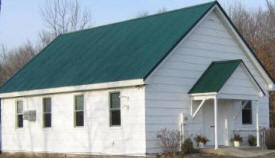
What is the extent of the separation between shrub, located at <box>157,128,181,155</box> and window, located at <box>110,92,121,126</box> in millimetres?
2082

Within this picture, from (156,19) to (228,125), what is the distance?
20.6 feet

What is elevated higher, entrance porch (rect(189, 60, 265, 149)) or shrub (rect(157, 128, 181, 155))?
entrance porch (rect(189, 60, 265, 149))

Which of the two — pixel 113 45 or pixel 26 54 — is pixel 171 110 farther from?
pixel 26 54

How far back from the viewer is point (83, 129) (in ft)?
89.0

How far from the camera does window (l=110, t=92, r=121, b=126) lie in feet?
83.2

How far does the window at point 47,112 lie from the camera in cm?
2940

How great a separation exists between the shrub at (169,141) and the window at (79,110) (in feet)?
15.2

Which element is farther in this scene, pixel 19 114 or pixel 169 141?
pixel 19 114

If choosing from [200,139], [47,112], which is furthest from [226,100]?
[47,112]

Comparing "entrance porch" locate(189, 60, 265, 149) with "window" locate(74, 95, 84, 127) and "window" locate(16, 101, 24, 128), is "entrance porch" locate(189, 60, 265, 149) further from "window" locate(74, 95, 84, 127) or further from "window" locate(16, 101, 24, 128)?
"window" locate(16, 101, 24, 128)

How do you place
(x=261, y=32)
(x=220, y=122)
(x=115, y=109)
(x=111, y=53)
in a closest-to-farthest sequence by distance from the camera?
(x=115, y=109)
(x=111, y=53)
(x=220, y=122)
(x=261, y=32)

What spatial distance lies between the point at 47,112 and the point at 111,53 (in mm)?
4809

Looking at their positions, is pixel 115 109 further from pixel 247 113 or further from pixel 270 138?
pixel 270 138

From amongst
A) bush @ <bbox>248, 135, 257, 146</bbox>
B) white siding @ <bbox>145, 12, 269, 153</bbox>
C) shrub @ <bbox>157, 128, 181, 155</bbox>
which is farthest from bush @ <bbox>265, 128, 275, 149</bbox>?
shrub @ <bbox>157, 128, 181, 155</bbox>
